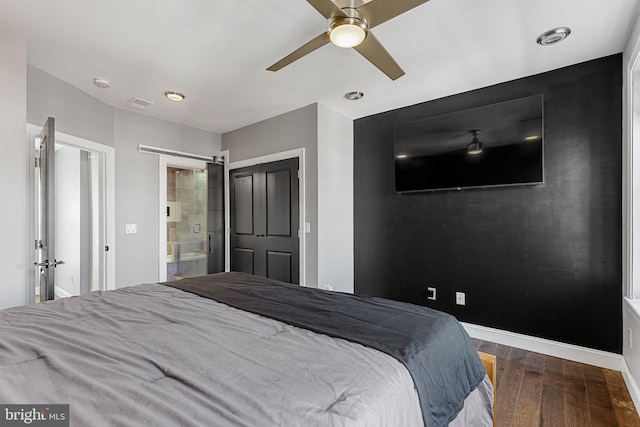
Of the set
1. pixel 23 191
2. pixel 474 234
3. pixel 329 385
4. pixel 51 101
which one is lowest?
pixel 329 385

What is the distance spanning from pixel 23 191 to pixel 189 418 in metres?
2.46

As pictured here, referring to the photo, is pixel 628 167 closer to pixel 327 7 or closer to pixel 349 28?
pixel 349 28

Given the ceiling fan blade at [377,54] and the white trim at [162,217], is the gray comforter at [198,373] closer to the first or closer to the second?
the ceiling fan blade at [377,54]

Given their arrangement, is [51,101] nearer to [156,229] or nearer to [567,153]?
[156,229]

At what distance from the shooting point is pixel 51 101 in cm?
280

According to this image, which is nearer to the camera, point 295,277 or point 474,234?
point 474,234

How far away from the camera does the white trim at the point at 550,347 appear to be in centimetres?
249

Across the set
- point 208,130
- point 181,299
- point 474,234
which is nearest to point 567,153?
point 474,234

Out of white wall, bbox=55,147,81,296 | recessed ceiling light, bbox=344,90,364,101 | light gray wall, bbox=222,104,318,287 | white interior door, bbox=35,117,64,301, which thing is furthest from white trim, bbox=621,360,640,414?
white wall, bbox=55,147,81,296

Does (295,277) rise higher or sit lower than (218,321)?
lower

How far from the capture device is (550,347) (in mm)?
2744

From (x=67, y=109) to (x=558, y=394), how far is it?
4745 millimetres

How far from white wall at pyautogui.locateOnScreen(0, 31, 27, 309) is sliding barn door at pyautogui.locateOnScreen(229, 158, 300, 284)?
91.2 inches

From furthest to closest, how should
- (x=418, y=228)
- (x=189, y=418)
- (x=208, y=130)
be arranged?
(x=208, y=130) → (x=418, y=228) → (x=189, y=418)
